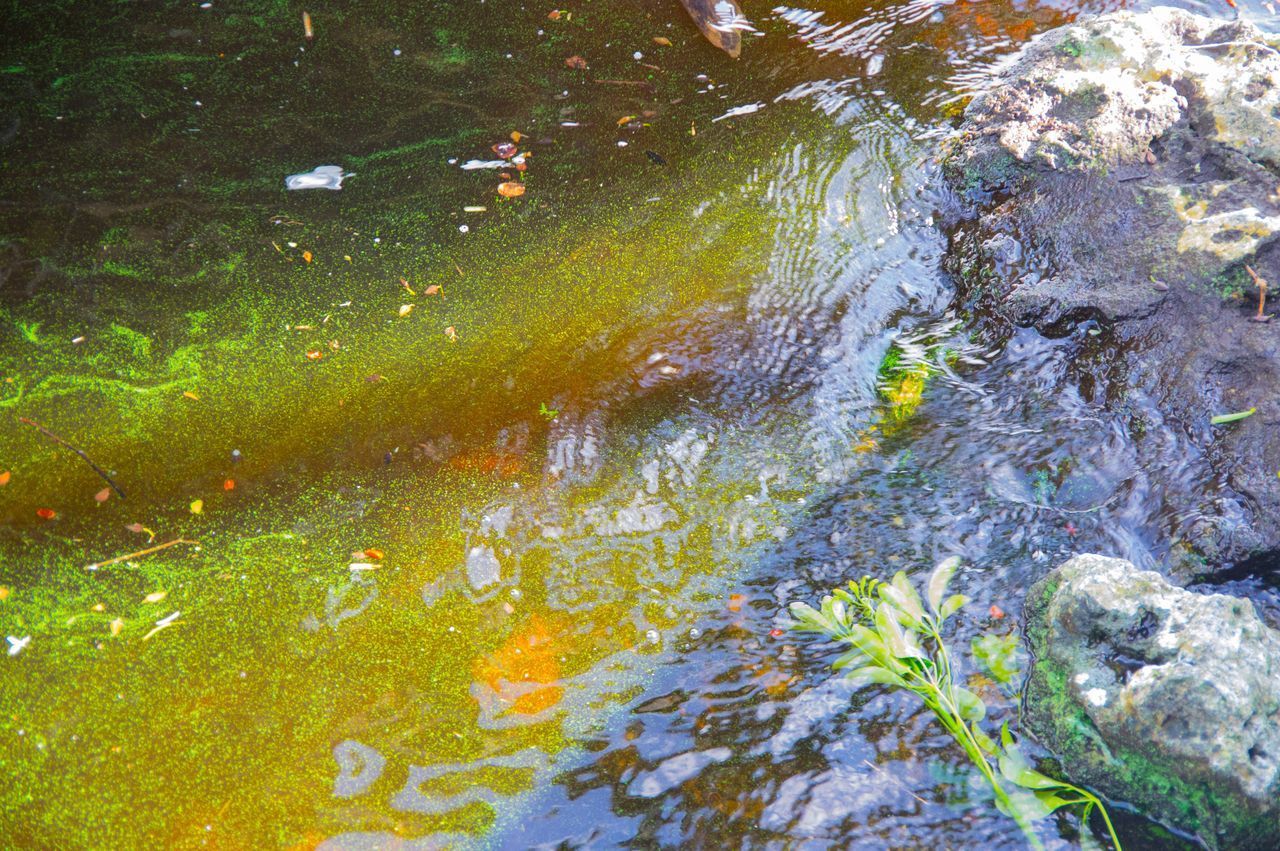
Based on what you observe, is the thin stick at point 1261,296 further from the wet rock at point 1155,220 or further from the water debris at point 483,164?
the water debris at point 483,164

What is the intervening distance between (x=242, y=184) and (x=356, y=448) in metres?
1.31

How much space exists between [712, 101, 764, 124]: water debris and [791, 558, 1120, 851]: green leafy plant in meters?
2.02

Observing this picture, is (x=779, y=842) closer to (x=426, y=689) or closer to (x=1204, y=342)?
(x=426, y=689)

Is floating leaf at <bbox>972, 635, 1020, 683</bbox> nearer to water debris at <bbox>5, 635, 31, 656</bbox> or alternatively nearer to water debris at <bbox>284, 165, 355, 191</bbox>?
water debris at <bbox>5, 635, 31, 656</bbox>

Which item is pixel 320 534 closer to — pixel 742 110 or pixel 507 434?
pixel 507 434

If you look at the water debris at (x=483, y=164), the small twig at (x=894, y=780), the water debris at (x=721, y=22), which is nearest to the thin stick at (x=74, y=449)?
the water debris at (x=483, y=164)

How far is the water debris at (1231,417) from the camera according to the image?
2090 millimetres

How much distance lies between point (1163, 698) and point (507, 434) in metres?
1.72

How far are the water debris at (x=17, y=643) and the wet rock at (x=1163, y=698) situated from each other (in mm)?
2434

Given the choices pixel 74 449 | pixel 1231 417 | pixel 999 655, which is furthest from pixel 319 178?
pixel 1231 417

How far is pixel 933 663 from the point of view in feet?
6.14

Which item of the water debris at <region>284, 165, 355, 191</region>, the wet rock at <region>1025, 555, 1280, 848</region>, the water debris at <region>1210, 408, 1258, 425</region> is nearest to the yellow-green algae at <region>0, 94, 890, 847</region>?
the water debris at <region>284, 165, 355, 191</region>

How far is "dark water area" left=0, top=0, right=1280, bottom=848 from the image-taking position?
5.98ft

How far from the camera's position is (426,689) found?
196cm
